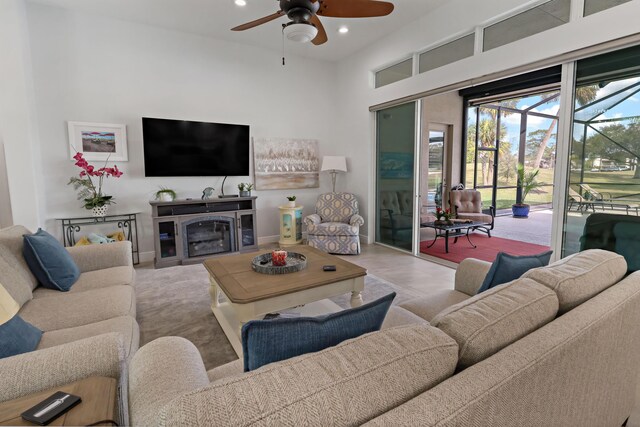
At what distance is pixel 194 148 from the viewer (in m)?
4.76

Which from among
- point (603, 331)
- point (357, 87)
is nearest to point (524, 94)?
point (357, 87)

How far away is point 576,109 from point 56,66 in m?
5.82

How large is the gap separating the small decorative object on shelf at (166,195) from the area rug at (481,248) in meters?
3.81

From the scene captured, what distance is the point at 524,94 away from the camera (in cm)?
675

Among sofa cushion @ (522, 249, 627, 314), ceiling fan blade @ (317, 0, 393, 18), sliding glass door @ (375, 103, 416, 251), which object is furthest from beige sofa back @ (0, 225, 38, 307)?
sliding glass door @ (375, 103, 416, 251)

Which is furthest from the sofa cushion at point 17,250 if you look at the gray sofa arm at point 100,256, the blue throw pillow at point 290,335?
the blue throw pillow at point 290,335

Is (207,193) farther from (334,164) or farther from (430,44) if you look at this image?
(430,44)

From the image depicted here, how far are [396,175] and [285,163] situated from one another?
1938 mm

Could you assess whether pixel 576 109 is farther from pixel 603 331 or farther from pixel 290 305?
pixel 290 305

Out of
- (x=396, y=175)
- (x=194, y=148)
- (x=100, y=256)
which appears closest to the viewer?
(x=100, y=256)

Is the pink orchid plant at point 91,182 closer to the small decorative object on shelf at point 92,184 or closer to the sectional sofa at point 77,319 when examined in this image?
the small decorative object on shelf at point 92,184

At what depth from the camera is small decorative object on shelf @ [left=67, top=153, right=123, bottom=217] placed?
3.98 metres

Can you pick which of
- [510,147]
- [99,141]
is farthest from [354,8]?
[510,147]

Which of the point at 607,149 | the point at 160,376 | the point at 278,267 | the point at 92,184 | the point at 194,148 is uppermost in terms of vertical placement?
the point at 194,148
